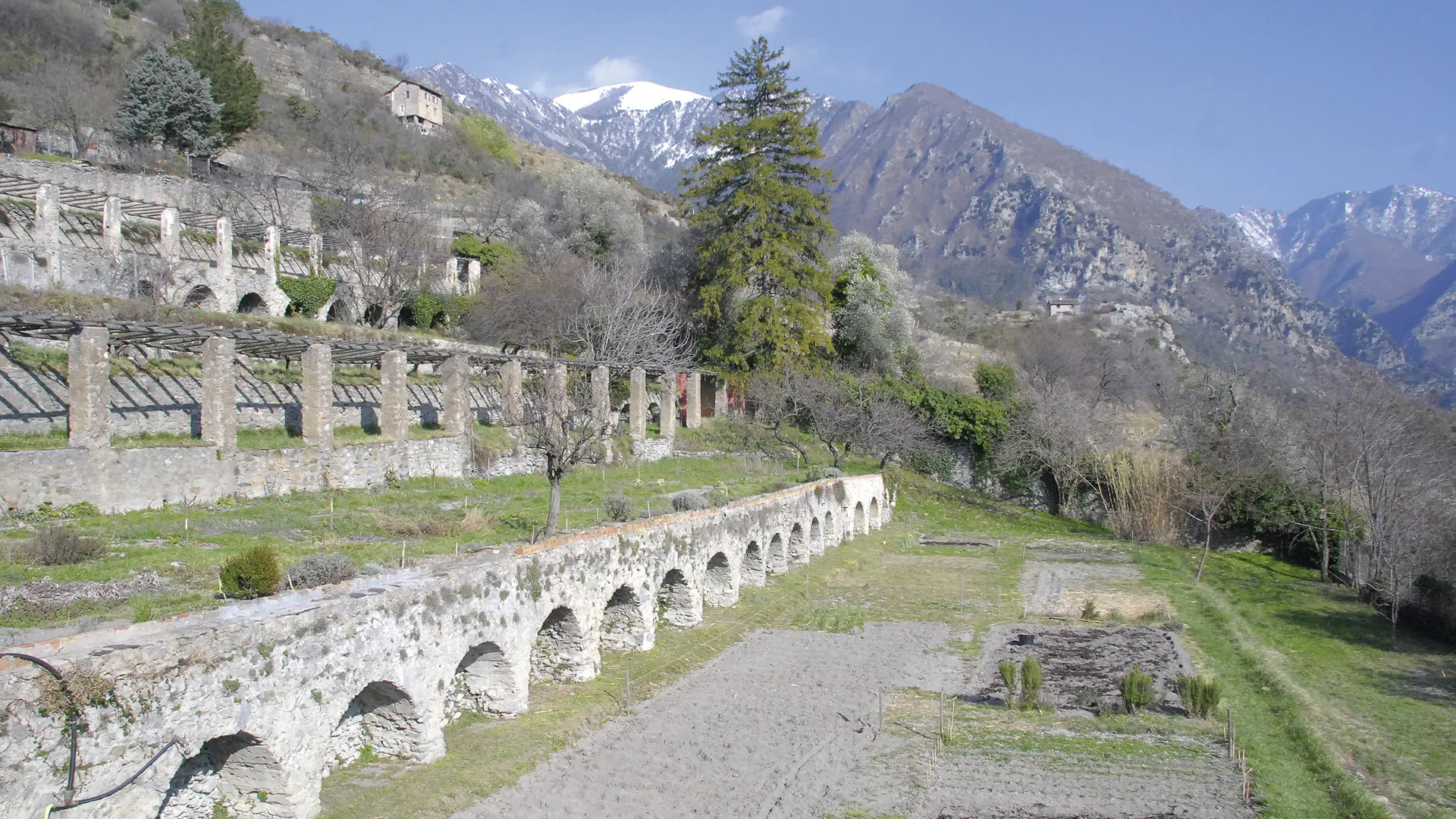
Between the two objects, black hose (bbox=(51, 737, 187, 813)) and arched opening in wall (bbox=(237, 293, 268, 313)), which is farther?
arched opening in wall (bbox=(237, 293, 268, 313))

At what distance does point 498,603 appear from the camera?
514 inches

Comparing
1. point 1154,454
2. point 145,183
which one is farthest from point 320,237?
point 1154,454

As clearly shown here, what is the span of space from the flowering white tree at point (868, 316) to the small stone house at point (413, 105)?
51670 millimetres

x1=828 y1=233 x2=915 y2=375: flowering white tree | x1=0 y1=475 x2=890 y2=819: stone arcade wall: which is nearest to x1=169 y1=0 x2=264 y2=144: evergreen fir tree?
x1=828 y1=233 x2=915 y2=375: flowering white tree

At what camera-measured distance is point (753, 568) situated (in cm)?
2495

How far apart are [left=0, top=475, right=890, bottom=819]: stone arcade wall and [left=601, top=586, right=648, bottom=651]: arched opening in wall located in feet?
0.09

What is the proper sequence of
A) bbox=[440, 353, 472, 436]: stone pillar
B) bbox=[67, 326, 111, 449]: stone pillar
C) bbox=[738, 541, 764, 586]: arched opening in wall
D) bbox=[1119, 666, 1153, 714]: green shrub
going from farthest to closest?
bbox=[440, 353, 472, 436]: stone pillar → bbox=[738, 541, 764, 586]: arched opening in wall → bbox=[67, 326, 111, 449]: stone pillar → bbox=[1119, 666, 1153, 714]: green shrub

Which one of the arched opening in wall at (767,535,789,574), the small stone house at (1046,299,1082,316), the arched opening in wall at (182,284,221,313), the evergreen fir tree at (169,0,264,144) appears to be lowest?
the arched opening in wall at (767,535,789,574)

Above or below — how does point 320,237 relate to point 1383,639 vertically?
above

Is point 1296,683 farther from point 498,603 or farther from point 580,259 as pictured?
point 580,259

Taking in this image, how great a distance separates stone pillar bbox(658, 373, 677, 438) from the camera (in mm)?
37906

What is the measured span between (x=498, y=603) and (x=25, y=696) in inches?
247

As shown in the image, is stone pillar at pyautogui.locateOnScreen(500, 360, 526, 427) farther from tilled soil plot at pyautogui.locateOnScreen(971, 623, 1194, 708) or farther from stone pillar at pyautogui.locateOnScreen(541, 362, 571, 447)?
tilled soil plot at pyautogui.locateOnScreen(971, 623, 1194, 708)

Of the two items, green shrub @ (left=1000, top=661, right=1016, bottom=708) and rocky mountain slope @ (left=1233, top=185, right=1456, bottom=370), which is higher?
rocky mountain slope @ (left=1233, top=185, right=1456, bottom=370)
